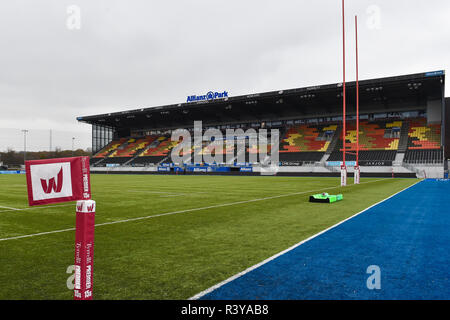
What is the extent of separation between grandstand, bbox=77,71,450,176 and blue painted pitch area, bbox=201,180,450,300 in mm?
35066

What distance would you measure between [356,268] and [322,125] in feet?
167

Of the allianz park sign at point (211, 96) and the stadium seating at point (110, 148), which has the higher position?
the allianz park sign at point (211, 96)

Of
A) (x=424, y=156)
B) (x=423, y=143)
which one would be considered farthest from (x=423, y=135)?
(x=424, y=156)

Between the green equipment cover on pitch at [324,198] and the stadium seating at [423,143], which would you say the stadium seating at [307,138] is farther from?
the green equipment cover on pitch at [324,198]

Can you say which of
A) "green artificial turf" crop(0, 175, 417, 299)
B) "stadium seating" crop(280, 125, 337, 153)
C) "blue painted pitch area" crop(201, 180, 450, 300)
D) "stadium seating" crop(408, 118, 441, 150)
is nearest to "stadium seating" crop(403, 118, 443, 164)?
"stadium seating" crop(408, 118, 441, 150)

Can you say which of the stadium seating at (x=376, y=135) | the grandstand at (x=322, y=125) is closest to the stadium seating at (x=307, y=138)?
the grandstand at (x=322, y=125)

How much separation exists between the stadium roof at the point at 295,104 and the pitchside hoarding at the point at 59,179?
41342 mm

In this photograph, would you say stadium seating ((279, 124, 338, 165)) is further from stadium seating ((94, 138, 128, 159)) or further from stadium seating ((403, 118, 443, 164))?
stadium seating ((94, 138, 128, 159))

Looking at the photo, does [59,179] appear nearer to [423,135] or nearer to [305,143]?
[423,135]

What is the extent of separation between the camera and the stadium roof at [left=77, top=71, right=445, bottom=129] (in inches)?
1551

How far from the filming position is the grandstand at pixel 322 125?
39.1 m

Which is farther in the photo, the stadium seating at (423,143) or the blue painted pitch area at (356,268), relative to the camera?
the stadium seating at (423,143)

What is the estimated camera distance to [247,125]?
58375 mm
